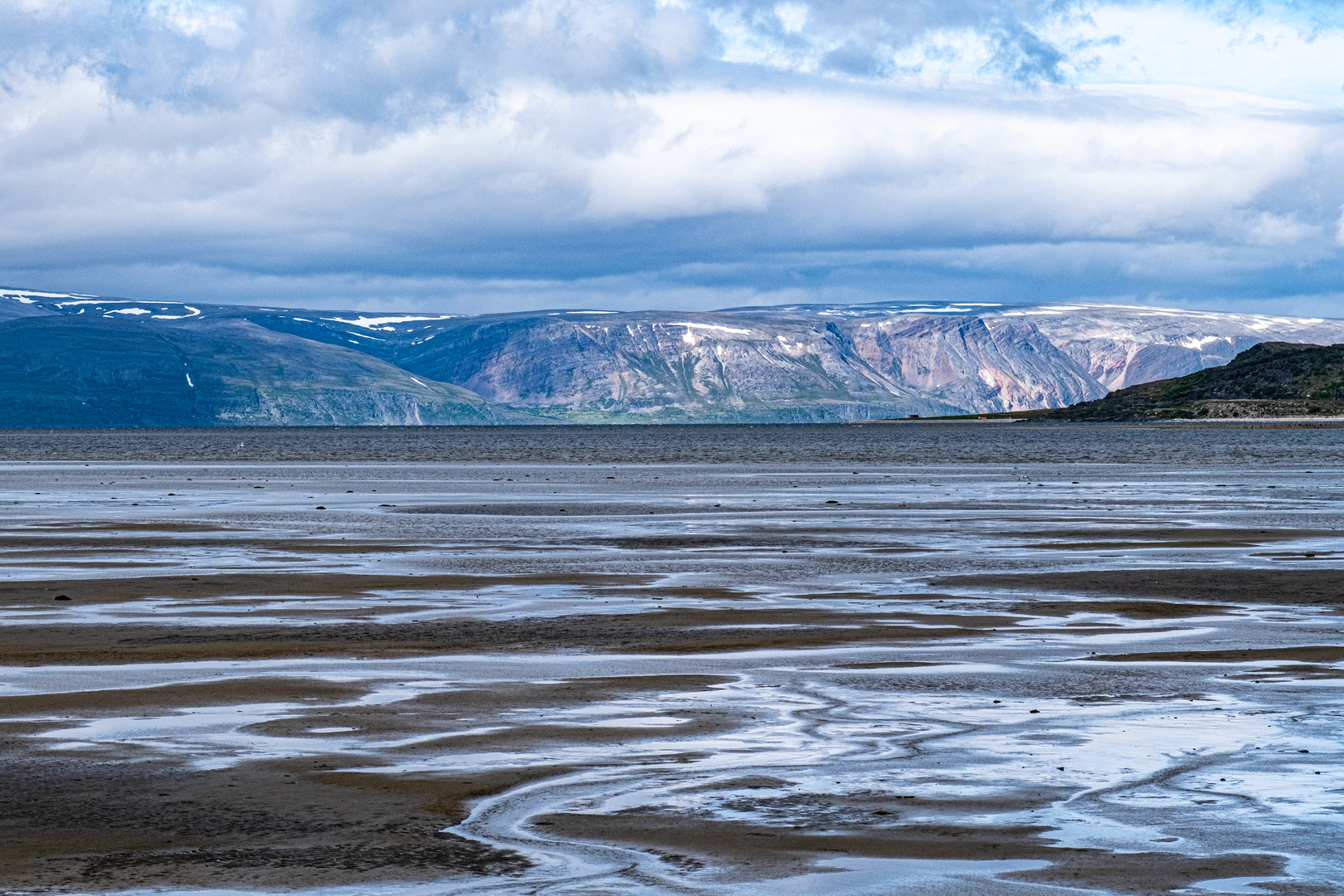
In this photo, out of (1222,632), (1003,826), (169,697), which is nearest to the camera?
(1003,826)

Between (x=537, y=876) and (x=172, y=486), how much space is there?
70021mm

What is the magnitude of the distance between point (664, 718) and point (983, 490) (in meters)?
Result: 54.5

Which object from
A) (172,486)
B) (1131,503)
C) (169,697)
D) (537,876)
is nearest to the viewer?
(537,876)

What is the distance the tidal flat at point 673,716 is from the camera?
988 cm

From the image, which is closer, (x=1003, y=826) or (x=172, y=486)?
(x=1003, y=826)

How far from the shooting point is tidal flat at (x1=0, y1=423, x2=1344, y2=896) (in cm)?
988

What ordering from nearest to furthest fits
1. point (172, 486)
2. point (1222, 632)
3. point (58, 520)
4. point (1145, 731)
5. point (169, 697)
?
point (1145, 731) → point (169, 697) → point (1222, 632) → point (58, 520) → point (172, 486)

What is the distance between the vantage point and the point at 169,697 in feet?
52.4

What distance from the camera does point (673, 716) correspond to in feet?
48.9

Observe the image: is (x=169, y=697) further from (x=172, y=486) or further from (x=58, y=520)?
(x=172, y=486)

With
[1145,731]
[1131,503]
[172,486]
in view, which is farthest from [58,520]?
[1145,731]

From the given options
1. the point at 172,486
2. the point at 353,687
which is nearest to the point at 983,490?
the point at 172,486

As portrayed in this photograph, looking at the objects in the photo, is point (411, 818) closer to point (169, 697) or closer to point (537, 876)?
point (537, 876)

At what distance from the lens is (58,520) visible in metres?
47.2
